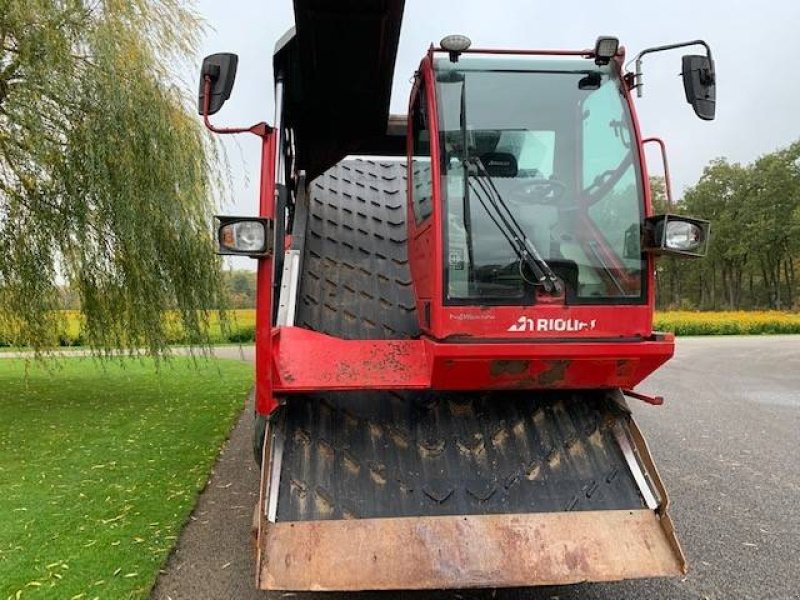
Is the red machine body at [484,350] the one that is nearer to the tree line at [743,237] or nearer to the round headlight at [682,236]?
the round headlight at [682,236]

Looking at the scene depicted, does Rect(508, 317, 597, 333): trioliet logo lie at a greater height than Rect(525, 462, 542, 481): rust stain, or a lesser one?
greater

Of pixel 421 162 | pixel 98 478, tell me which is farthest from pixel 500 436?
pixel 98 478

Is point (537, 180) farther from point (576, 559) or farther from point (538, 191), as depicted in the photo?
point (576, 559)

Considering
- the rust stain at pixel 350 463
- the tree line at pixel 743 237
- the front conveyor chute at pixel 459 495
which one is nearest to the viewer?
the front conveyor chute at pixel 459 495

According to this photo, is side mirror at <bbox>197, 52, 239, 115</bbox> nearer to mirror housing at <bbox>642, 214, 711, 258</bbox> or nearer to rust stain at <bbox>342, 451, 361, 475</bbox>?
rust stain at <bbox>342, 451, 361, 475</bbox>

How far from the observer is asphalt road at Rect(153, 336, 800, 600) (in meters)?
3.59

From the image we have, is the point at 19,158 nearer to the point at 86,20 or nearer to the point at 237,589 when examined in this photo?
the point at 86,20

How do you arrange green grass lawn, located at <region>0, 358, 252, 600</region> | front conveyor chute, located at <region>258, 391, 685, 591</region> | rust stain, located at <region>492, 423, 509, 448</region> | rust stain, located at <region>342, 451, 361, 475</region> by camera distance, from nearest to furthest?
front conveyor chute, located at <region>258, 391, 685, 591</region> → rust stain, located at <region>342, 451, 361, 475</region> → rust stain, located at <region>492, 423, 509, 448</region> → green grass lawn, located at <region>0, 358, 252, 600</region>

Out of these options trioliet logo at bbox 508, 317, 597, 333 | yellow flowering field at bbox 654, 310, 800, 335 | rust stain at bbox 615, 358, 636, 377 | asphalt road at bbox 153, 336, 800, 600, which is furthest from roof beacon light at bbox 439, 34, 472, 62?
yellow flowering field at bbox 654, 310, 800, 335

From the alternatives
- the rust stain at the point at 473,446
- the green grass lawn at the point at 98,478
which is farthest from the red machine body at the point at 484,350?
the green grass lawn at the point at 98,478

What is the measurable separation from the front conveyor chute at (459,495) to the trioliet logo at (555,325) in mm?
640

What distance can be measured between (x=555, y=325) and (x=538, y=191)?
69 cm

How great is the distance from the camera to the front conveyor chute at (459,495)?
2.94m

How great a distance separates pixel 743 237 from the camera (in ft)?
140
